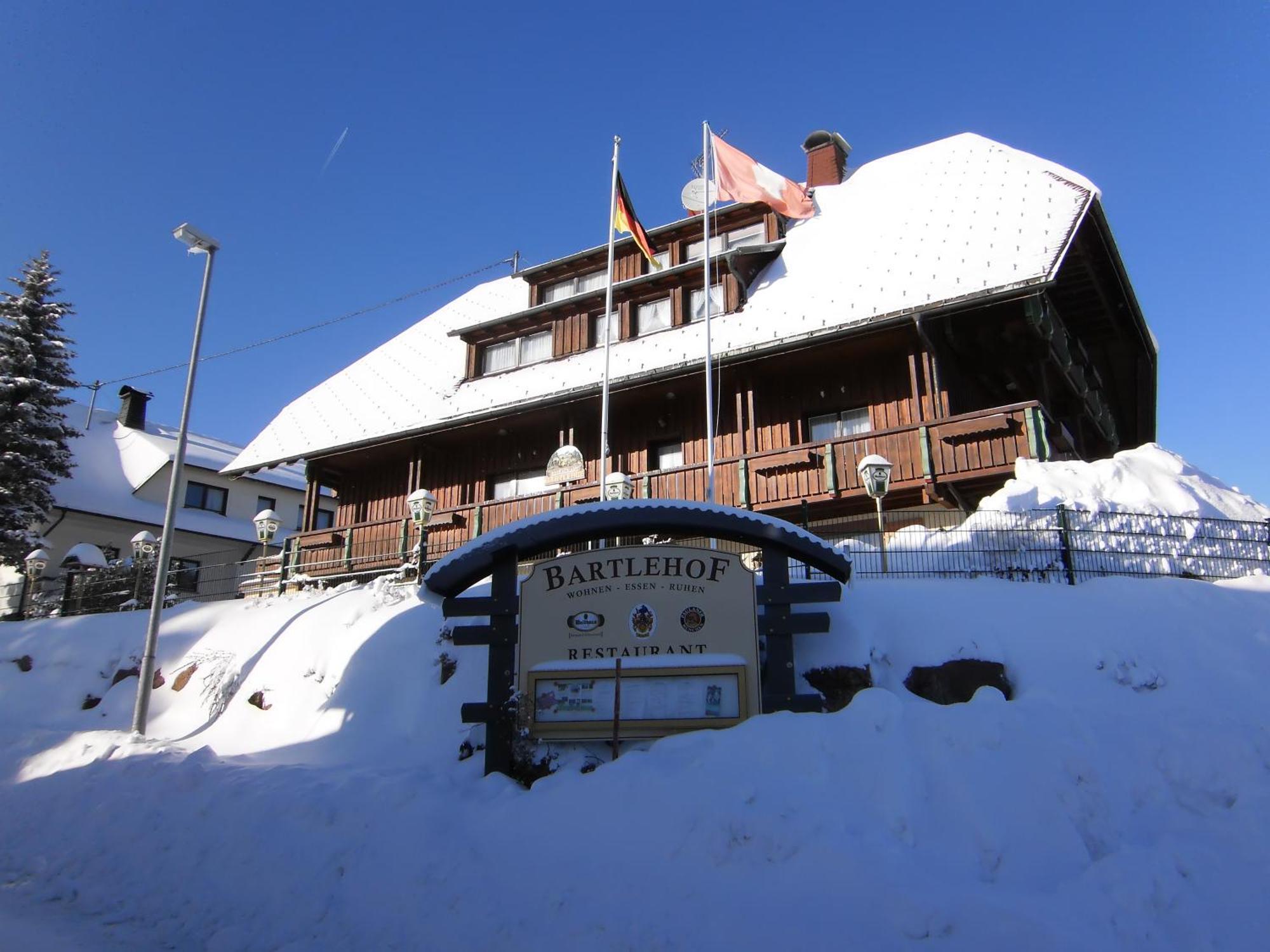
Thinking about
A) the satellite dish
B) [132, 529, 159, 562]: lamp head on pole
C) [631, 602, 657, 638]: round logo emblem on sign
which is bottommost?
[631, 602, 657, 638]: round logo emblem on sign

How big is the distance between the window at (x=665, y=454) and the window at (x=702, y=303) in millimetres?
3009

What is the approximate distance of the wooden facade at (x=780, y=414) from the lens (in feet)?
55.1

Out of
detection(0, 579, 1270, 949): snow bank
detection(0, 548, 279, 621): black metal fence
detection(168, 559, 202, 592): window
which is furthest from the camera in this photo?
detection(168, 559, 202, 592): window

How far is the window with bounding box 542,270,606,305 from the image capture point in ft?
80.6

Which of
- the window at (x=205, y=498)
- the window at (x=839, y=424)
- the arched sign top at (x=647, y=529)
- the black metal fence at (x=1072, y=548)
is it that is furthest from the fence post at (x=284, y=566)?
the window at (x=205, y=498)

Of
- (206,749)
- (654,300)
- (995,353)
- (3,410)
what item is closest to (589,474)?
(654,300)

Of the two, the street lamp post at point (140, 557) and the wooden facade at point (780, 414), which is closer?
the wooden facade at point (780, 414)

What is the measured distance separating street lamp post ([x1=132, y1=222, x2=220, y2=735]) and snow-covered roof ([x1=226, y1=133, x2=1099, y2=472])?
7764 millimetres

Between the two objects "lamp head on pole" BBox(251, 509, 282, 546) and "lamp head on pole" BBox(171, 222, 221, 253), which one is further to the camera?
"lamp head on pole" BBox(251, 509, 282, 546)

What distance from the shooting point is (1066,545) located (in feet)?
37.9

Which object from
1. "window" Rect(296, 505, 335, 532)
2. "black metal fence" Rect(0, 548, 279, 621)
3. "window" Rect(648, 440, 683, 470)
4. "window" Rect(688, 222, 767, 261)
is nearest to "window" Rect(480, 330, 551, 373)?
"window" Rect(648, 440, 683, 470)

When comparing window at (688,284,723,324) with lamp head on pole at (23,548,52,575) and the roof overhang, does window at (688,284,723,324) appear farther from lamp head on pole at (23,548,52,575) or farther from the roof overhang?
lamp head on pole at (23,548,52,575)

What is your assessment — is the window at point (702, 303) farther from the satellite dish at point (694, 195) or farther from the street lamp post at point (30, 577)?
the street lamp post at point (30, 577)

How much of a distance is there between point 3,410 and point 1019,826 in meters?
27.5
